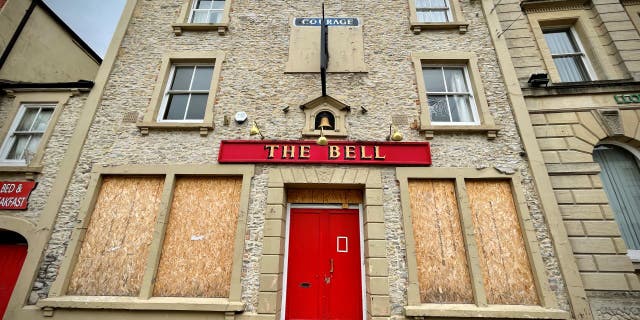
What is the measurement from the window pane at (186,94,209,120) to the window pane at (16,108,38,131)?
4.05 m

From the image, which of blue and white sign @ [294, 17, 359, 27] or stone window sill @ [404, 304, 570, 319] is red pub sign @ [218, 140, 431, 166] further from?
blue and white sign @ [294, 17, 359, 27]

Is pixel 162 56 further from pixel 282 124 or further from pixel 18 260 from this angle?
pixel 18 260

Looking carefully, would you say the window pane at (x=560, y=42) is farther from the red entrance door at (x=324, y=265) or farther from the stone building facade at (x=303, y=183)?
the red entrance door at (x=324, y=265)

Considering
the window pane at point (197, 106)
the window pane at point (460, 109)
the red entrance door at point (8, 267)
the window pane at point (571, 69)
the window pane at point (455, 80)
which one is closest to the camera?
the red entrance door at point (8, 267)

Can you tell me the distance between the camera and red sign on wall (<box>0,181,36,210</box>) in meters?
5.60

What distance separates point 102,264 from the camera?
5203mm

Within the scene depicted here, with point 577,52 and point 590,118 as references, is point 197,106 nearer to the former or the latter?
point 590,118

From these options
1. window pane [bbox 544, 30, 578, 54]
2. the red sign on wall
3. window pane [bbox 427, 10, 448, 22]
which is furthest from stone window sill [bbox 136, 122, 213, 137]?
window pane [bbox 544, 30, 578, 54]

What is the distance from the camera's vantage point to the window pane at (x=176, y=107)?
21.7 ft

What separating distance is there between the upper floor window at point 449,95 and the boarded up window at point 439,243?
1810 millimetres

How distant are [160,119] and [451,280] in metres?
7.62

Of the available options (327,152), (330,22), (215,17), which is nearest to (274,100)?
(327,152)

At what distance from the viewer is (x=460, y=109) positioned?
654cm

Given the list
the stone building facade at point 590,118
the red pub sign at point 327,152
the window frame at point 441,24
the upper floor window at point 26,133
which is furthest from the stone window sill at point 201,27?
→ the stone building facade at point 590,118
